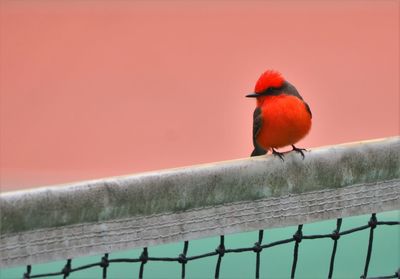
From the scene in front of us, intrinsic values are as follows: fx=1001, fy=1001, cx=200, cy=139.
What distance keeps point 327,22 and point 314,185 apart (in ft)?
11.5

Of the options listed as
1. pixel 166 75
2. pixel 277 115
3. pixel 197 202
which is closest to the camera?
pixel 197 202

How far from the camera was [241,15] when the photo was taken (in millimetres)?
4578

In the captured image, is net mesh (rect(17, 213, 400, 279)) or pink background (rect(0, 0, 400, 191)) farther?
pink background (rect(0, 0, 400, 191))

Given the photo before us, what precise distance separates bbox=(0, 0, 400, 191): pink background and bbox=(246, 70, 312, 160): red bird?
210 cm

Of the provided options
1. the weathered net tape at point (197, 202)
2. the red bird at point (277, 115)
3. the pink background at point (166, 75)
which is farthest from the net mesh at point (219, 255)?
the pink background at point (166, 75)

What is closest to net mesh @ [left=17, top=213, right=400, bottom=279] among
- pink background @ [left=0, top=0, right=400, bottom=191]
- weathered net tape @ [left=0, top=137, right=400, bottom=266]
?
weathered net tape @ [left=0, top=137, right=400, bottom=266]

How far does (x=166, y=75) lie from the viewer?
4.20 m

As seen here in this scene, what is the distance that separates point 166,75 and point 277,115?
273cm

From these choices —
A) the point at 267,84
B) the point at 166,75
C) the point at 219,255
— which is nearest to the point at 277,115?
the point at 267,84

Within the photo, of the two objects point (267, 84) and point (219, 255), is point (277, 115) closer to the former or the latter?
point (267, 84)

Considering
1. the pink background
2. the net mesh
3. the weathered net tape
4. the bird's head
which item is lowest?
the net mesh

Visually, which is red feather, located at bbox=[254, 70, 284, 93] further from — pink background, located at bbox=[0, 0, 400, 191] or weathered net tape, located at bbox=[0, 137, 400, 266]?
pink background, located at bbox=[0, 0, 400, 191]

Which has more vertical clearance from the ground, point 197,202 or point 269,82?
point 269,82

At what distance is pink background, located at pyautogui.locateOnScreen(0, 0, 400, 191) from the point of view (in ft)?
12.8
